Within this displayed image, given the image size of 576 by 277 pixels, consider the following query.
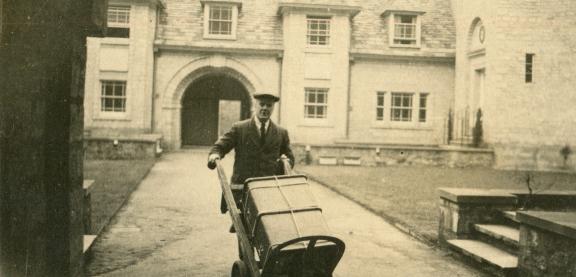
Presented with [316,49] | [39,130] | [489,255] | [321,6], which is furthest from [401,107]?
[39,130]

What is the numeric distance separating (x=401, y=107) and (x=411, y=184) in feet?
36.8

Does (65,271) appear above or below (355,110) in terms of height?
below

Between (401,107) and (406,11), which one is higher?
(406,11)

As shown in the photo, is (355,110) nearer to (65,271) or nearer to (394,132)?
(394,132)

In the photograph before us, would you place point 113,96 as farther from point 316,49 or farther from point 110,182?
point 110,182

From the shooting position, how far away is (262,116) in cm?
545

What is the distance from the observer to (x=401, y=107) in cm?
2442

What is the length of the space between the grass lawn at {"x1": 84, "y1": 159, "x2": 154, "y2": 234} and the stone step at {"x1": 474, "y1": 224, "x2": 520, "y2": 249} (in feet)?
16.3

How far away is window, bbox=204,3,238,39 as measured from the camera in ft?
77.2

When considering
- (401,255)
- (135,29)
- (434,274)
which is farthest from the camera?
(135,29)

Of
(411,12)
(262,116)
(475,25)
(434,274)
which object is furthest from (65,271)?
(411,12)

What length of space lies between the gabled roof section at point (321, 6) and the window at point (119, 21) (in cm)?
632

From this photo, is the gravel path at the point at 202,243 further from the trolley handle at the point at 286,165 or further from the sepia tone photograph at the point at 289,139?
the trolley handle at the point at 286,165

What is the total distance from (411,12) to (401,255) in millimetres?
19564
